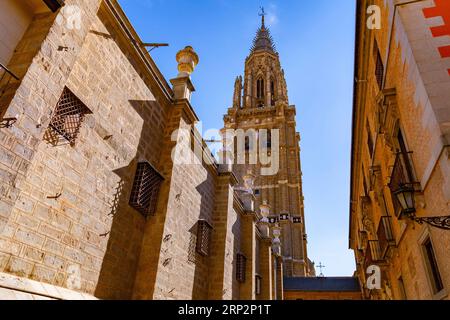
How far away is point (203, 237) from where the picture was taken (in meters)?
9.17

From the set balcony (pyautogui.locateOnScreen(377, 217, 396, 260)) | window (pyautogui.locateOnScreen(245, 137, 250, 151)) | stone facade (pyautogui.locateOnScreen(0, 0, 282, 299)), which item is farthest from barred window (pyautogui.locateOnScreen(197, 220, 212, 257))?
window (pyautogui.locateOnScreen(245, 137, 250, 151))

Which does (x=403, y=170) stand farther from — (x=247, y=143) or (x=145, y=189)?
(x=247, y=143)

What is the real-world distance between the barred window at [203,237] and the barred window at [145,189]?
2552 millimetres

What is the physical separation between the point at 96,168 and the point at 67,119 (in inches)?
39.1

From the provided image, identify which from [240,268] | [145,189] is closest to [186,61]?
[145,189]

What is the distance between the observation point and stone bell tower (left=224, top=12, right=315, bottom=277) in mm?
32406

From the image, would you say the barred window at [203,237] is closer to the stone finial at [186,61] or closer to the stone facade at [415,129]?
the stone finial at [186,61]

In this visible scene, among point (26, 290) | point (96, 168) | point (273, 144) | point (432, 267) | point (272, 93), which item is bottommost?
point (26, 290)

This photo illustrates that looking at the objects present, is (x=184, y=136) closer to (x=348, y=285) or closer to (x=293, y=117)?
(x=348, y=285)

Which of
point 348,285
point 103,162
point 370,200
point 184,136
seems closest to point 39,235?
point 103,162

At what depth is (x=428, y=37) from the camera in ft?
16.9

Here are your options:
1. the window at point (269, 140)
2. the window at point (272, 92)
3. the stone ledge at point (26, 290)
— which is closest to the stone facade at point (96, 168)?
the stone ledge at point (26, 290)

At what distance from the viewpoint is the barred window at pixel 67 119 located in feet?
14.2

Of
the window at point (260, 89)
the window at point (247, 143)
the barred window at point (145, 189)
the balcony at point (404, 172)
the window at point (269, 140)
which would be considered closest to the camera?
the balcony at point (404, 172)
